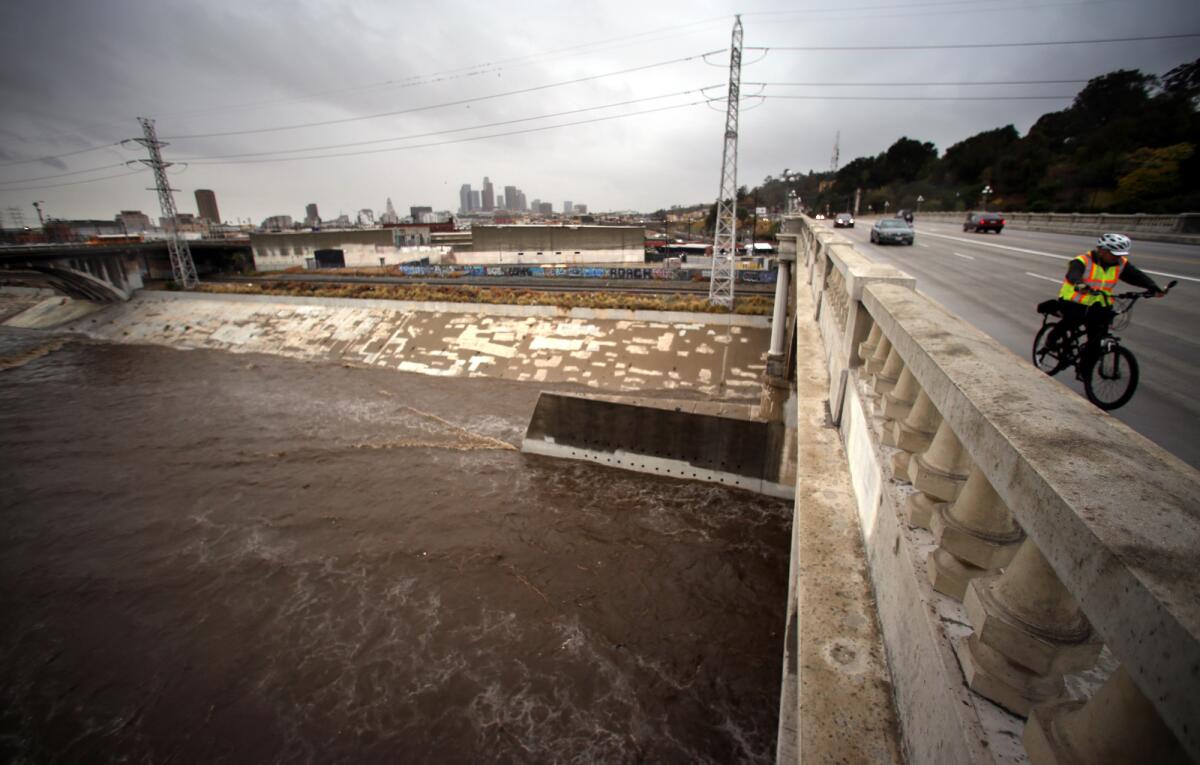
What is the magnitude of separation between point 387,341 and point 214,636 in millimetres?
21686

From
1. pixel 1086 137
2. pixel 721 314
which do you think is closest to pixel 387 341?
pixel 721 314

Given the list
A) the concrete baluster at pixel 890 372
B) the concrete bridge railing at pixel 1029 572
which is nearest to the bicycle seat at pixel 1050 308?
the concrete baluster at pixel 890 372

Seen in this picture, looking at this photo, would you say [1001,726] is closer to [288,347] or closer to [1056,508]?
[1056,508]

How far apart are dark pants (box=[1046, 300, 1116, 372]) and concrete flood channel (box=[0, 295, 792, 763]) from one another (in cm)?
803

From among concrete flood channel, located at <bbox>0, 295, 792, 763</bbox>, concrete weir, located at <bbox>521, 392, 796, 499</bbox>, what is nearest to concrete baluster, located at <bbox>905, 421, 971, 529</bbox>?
concrete flood channel, located at <bbox>0, 295, 792, 763</bbox>

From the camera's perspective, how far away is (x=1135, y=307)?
9.06m

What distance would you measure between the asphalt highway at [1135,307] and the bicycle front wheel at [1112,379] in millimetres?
140

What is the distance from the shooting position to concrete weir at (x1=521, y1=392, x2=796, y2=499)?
15.4m

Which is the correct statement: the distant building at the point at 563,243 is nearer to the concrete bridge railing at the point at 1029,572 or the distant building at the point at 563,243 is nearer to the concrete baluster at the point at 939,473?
the concrete bridge railing at the point at 1029,572

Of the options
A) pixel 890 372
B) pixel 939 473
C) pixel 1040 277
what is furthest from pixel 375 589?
pixel 1040 277

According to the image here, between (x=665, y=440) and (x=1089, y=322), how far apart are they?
1167 cm

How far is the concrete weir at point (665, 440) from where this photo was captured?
50.4 ft

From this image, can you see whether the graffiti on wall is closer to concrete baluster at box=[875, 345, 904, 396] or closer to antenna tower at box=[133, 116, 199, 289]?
antenna tower at box=[133, 116, 199, 289]

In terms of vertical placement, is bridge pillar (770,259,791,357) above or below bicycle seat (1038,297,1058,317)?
below
